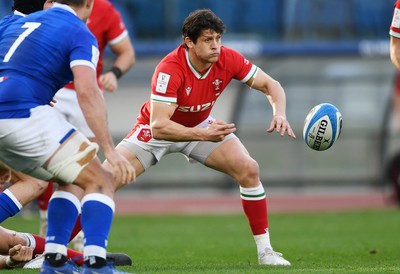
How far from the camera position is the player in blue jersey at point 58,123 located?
5637 mm

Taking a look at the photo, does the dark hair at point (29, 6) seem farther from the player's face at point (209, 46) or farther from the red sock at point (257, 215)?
the red sock at point (257, 215)

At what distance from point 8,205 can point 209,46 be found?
203cm

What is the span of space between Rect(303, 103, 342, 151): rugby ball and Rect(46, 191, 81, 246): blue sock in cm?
233

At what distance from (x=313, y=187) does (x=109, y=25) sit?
12.9 meters

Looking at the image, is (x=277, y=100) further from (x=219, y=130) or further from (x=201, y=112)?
(x=219, y=130)

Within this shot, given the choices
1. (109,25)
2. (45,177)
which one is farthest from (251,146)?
(45,177)

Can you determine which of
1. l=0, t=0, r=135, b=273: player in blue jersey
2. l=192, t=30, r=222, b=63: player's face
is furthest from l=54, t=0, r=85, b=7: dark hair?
l=192, t=30, r=222, b=63: player's face

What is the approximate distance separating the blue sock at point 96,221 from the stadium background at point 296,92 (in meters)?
15.6

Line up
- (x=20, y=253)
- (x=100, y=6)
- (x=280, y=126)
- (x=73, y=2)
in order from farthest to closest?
1. (x=100, y=6)
2. (x=280, y=126)
3. (x=20, y=253)
4. (x=73, y=2)

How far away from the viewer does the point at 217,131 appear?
691 cm

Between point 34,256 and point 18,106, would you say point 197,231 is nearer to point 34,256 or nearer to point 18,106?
point 34,256

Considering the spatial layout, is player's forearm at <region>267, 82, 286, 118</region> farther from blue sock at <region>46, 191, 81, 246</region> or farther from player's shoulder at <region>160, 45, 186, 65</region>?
blue sock at <region>46, 191, 81, 246</region>

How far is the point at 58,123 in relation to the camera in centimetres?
572

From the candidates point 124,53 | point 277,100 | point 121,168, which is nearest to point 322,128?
point 277,100
